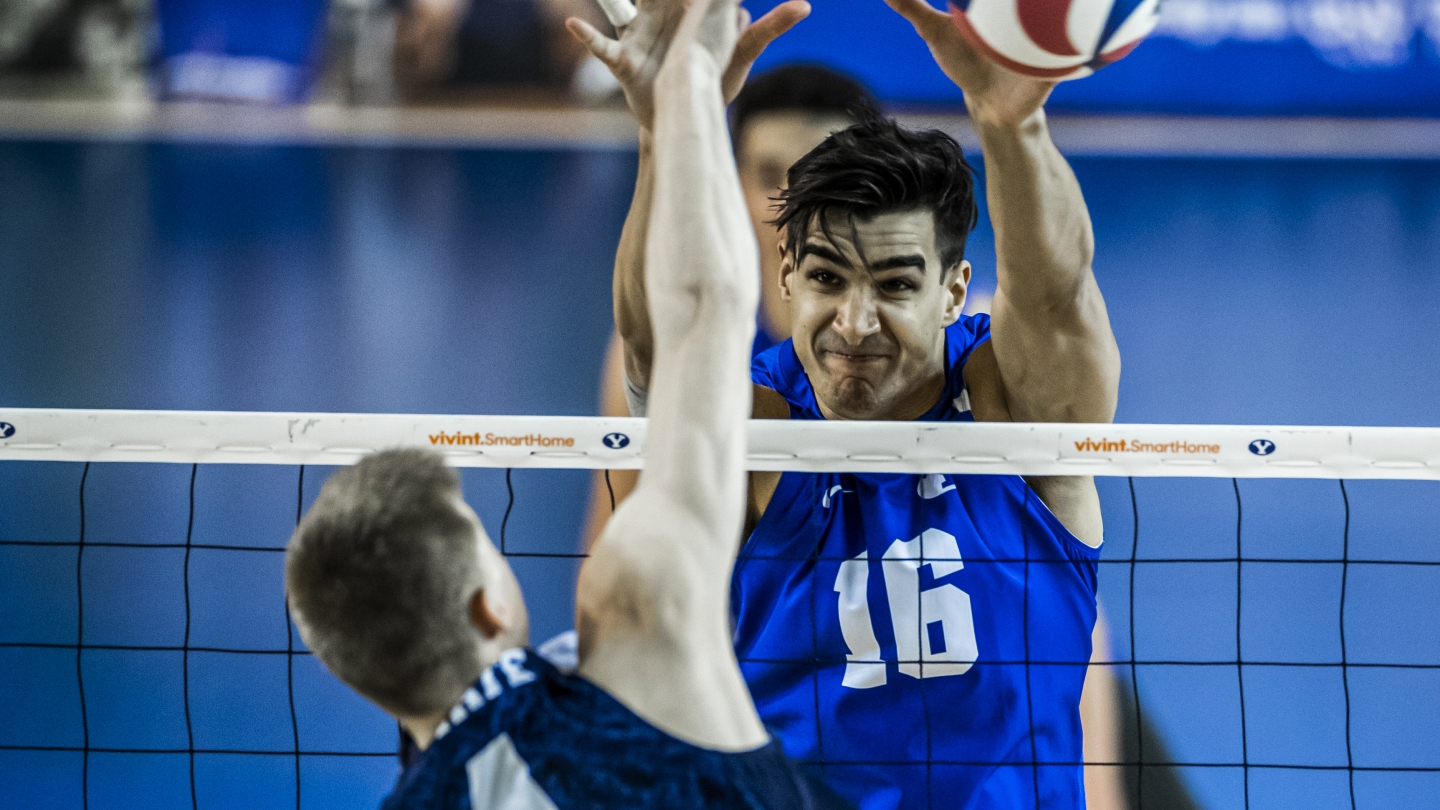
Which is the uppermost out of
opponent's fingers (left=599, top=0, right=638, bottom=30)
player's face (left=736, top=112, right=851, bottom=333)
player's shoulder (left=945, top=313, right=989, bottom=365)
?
player's face (left=736, top=112, right=851, bottom=333)

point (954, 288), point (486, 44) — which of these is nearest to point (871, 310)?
point (954, 288)

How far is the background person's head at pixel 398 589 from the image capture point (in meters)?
1.55

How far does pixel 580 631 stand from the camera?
5.45ft

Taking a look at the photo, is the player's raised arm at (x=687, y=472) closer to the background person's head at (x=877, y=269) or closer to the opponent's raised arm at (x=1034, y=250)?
the opponent's raised arm at (x=1034, y=250)

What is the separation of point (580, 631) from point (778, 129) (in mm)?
3629

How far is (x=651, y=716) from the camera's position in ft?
4.98

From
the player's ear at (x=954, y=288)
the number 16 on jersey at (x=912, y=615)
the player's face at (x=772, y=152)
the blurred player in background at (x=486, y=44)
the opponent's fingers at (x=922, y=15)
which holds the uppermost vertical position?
the blurred player in background at (x=486, y=44)

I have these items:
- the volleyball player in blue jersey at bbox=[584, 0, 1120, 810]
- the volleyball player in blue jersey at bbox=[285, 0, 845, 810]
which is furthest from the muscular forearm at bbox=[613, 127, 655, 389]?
the volleyball player in blue jersey at bbox=[285, 0, 845, 810]

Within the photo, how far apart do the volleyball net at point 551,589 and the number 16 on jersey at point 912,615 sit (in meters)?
0.04

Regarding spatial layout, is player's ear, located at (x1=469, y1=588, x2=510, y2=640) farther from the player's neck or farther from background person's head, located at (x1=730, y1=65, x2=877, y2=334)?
background person's head, located at (x1=730, y1=65, x2=877, y2=334)

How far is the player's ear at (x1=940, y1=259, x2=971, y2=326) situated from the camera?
2822 millimetres

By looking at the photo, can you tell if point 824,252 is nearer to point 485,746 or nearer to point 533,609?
point 485,746

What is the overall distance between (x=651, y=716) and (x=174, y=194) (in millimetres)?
10420

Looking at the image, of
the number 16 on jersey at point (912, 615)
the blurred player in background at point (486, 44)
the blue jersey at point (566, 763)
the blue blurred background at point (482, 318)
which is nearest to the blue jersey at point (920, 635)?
the number 16 on jersey at point (912, 615)
